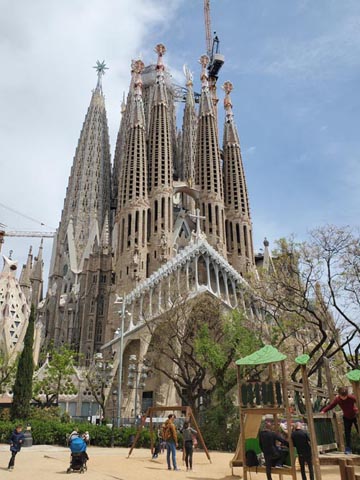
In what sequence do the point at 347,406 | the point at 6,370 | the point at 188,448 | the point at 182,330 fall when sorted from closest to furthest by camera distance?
1. the point at 347,406
2. the point at 188,448
3. the point at 182,330
4. the point at 6,370

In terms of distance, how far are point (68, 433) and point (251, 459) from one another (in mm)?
11218

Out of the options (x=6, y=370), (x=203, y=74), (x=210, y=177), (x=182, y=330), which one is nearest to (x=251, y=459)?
(x=182, y=330)

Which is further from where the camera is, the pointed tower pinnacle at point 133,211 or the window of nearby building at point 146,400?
the pointed tower pinnacle at point 133,211

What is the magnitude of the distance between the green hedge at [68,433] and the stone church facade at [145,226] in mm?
13651

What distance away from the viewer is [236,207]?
5153 centimetres

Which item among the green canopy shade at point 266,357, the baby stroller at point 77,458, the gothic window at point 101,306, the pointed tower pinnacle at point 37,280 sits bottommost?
the baby stroller at point 77,458

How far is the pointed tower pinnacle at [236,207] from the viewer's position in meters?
48.9

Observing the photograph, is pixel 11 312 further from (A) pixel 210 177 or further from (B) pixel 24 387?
(A) pixel 210 177

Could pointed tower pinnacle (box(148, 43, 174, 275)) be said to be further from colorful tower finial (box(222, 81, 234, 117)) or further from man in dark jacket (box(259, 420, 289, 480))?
man in dark jacket (box(259, 420, 289, 480))

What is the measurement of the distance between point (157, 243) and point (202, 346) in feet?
83.2

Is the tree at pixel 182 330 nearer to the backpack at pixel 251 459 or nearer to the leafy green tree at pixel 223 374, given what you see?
the leafy green tree at pixel 223 374

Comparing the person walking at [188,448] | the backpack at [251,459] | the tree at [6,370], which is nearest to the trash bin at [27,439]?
the person walking at [188,448]

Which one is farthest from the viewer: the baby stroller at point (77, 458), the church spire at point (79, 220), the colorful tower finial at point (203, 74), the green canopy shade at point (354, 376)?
the colorful tower finial at point (203, 74)

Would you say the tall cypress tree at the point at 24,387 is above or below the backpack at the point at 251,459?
above
